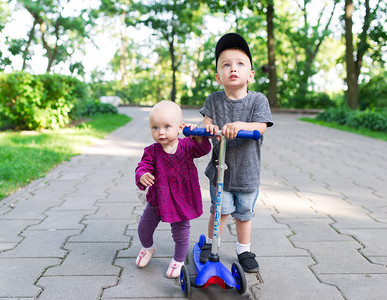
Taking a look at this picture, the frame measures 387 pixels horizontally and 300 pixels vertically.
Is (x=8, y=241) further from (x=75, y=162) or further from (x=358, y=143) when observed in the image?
(x=358, y=143)

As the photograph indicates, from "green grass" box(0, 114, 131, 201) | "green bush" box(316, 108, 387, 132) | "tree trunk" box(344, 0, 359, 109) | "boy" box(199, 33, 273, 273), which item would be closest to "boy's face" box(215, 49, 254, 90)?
"boy" box(199, 33, 273, 273)

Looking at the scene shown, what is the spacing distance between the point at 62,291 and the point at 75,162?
418cm

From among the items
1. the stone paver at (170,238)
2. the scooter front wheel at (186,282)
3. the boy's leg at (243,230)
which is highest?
the boy's leg at (243,230)

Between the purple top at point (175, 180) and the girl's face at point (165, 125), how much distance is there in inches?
4.4

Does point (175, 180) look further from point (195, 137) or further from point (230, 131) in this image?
point (230, 131)

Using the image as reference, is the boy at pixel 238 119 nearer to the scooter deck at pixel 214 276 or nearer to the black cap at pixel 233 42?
the black cap at pixel 233 42

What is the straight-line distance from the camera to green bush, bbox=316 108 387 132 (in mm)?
10956

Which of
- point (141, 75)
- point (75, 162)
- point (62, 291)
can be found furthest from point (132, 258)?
point (141, 75)

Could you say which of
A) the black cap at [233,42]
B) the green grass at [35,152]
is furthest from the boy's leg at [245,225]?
the green grass at [35,152]

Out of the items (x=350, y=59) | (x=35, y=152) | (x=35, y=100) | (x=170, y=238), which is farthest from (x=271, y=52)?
(x=170, y=238)

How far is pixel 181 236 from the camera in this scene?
250 cm

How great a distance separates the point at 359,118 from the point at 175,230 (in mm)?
10783

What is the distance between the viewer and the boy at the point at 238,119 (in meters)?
2.38

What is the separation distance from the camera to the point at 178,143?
2.44 meters
